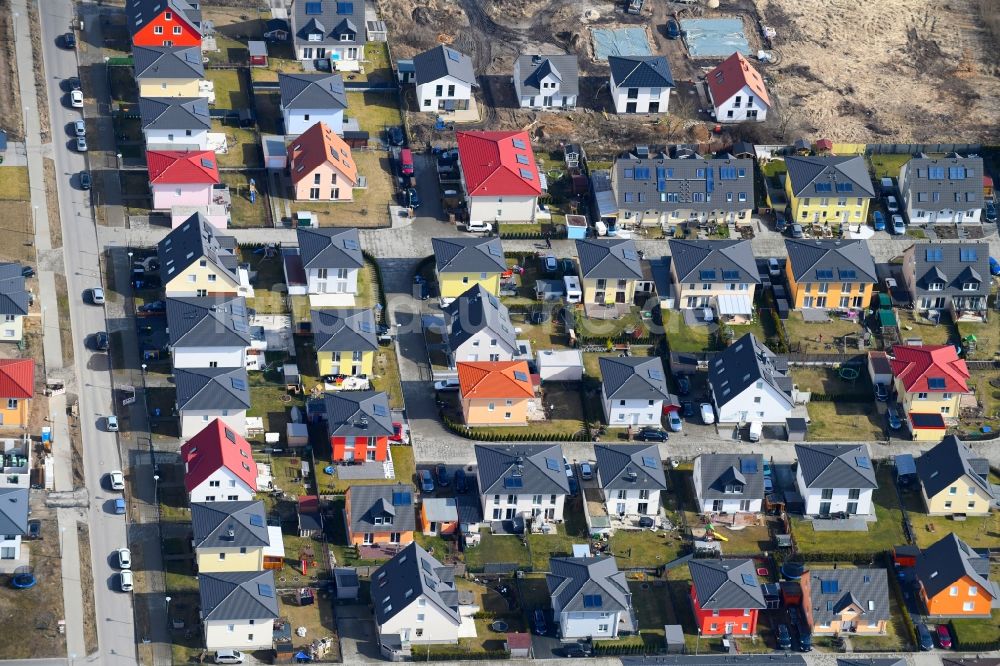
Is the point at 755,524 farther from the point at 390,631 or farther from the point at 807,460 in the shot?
the point at 390,631

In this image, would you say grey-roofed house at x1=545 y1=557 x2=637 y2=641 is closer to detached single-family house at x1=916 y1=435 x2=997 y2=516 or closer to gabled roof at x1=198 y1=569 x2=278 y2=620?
gabled roof at x1=198 y1=569 x2=278 y2=620

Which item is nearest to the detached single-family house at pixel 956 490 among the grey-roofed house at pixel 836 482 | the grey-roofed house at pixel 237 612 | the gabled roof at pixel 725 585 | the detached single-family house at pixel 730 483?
the grey-roofed house at pixel 836 482

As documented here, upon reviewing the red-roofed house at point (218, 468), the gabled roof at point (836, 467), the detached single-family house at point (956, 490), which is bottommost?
the detached single-family house at point (956, 490)

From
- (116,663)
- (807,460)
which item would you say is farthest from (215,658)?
(807,460)

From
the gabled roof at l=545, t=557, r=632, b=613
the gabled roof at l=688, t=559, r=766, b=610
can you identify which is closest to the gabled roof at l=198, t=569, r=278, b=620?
the gabled roof at l=545, t=557, r=632, b=613

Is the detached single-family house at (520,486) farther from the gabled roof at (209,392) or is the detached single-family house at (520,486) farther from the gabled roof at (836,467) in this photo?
the gabled roof at (209,392)

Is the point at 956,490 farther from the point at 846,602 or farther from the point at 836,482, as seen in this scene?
the point at 846,602
